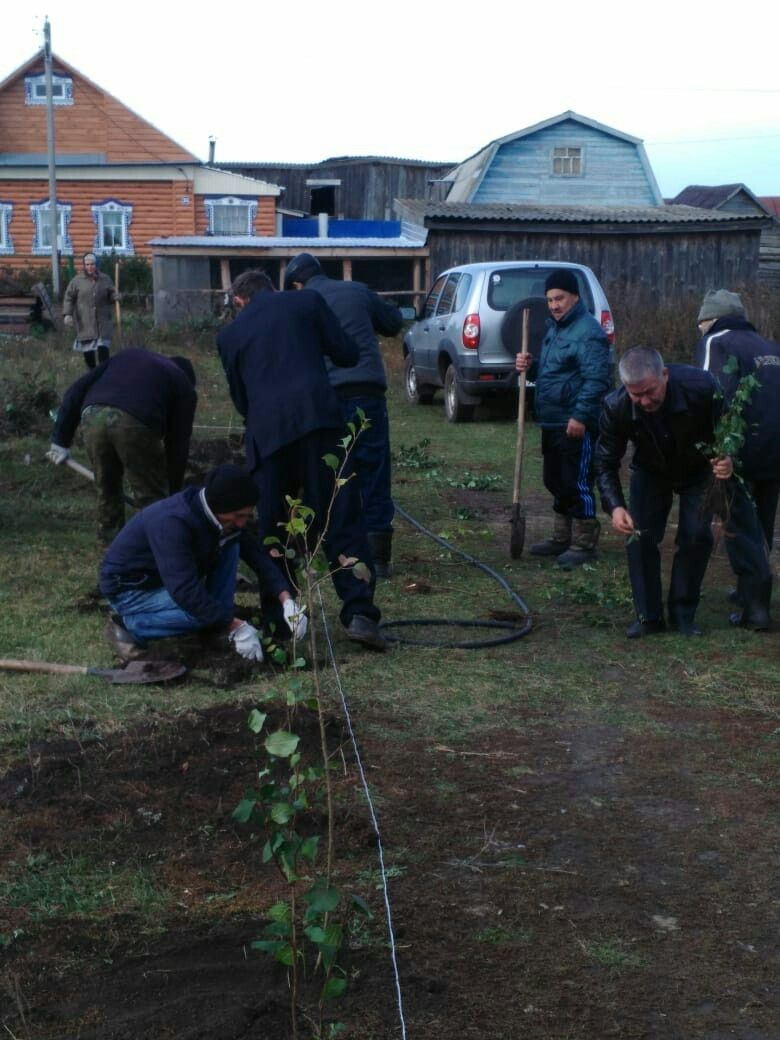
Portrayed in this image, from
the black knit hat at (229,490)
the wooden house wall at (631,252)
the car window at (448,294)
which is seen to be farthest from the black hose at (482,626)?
the wooden house wall at (631,252)

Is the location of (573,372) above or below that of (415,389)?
above

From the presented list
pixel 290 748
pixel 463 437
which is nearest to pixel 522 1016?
pixel 290 748

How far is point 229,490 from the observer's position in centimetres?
605

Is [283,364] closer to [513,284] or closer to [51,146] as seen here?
[513,284]

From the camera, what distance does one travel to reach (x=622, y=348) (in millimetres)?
19750

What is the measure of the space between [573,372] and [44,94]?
40.3 metres

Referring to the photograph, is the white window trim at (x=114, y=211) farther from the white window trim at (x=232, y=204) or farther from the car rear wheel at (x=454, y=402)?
the car rear wheel at (x=454, y=402)

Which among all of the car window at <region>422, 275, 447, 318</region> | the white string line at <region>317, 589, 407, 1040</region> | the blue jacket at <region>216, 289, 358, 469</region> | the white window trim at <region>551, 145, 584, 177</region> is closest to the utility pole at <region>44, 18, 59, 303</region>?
the white window trim at <region>551, 145, 584, 177</region>

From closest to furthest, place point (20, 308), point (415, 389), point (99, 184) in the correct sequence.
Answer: point (415, 389), point (20, 308), point (99, 184)

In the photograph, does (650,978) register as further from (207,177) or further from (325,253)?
(207,177)

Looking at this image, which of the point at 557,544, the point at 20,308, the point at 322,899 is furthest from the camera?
the point at 20,308

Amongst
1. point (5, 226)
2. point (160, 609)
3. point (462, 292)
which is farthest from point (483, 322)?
point (5, 226)

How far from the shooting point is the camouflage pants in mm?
7973

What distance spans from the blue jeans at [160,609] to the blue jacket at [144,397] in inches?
65.6
